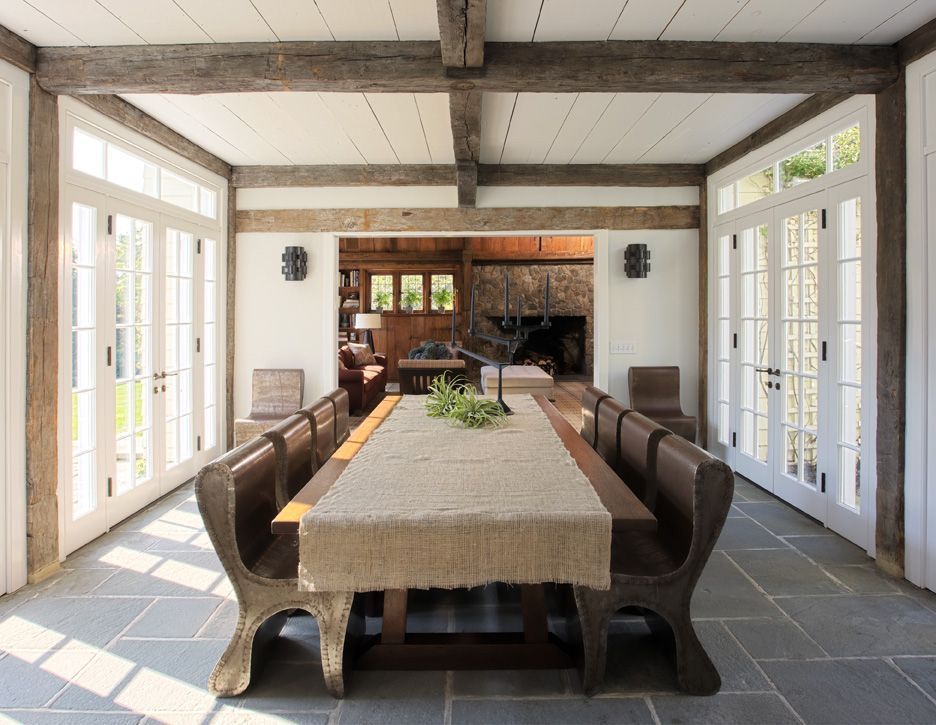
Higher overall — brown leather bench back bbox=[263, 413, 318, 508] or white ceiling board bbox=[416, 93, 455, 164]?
white ceiling board bbox=[416, 93, 455, 164]

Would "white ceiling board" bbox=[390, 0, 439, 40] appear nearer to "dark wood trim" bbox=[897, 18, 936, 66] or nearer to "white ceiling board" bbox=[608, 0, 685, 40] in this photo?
"white ceiling board" bbox=[608, 0, 685, 40]

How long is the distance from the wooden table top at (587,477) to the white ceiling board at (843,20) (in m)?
2.06

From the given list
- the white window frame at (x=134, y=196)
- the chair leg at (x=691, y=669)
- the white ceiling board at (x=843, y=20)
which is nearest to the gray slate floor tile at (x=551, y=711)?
the chair leg at (x=691, y=669)

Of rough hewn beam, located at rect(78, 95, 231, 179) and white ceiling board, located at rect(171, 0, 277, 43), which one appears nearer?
white ceiling board, located at rect(171, 0, 277, 43)

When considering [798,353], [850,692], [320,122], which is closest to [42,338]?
[320,122]

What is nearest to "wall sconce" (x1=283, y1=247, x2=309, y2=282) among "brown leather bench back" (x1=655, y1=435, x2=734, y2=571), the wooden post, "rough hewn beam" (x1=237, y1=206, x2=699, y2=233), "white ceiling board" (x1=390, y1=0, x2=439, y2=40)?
"rough hewn beam" (x1=237, y1=206, x2=699, y2=233)

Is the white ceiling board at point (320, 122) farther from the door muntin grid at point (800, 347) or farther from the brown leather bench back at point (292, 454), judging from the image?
the door muntin grid at point (800, 347)

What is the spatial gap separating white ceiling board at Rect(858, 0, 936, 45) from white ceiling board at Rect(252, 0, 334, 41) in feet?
8.01

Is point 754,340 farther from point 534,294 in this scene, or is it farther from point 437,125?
point 534,294

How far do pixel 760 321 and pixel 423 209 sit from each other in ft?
9.19

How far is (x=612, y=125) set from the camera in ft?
12.3

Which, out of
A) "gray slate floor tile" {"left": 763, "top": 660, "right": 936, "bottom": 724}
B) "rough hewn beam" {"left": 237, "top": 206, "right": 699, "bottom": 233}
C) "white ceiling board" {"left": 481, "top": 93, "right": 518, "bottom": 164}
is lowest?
"gray slate floor tile" {"left": 763, "top": 660, "right": 936, "bottom": 724}

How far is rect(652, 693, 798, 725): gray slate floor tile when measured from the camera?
5.53ft

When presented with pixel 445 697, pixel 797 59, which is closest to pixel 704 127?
pixel 797 59
